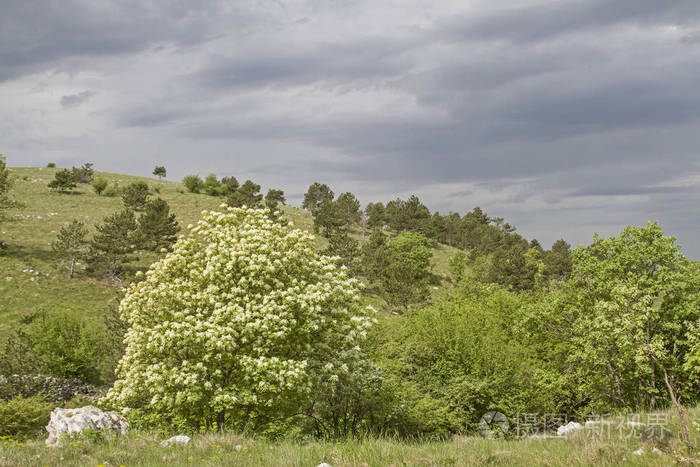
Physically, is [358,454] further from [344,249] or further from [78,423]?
[344,249]

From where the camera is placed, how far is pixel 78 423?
12.3m

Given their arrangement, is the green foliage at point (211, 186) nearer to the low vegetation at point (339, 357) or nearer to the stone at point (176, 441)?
the low vegetation at point (339, 357)

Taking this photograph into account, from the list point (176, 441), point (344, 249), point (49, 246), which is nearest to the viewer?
point (176, 441)

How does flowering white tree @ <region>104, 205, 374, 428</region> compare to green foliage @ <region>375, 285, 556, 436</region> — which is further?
green foliage @ <region>375, 285, 556, 436</region>

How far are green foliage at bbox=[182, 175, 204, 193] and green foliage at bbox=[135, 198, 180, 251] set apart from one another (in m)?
58.7

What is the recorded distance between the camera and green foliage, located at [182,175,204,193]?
127 m

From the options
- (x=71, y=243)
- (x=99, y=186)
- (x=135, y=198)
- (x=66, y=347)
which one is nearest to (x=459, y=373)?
(x=66, y=347)

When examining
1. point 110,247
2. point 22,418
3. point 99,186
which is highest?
point 99,186

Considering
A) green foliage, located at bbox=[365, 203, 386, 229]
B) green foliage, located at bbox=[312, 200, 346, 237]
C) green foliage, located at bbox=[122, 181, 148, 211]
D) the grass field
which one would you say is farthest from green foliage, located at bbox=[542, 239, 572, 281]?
the grass field

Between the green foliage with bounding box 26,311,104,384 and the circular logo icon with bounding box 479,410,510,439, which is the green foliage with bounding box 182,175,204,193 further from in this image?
the circular logo icon with bounding box 479,410,510,439

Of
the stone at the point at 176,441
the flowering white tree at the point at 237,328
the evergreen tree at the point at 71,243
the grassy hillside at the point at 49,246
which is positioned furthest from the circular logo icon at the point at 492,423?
the evergreen tree at the point at 71,243

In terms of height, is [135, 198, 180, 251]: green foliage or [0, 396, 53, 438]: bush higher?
[135, 198, 180, 251]: green foliage

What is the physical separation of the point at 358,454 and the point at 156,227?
66314 millimetres

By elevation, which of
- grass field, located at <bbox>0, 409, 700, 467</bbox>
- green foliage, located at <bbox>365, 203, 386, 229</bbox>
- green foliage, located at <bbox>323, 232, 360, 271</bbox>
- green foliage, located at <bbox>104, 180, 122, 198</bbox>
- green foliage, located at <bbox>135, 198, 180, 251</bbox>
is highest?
green foliage, located at <bbox>104, 180, 122, 198</bbox>
